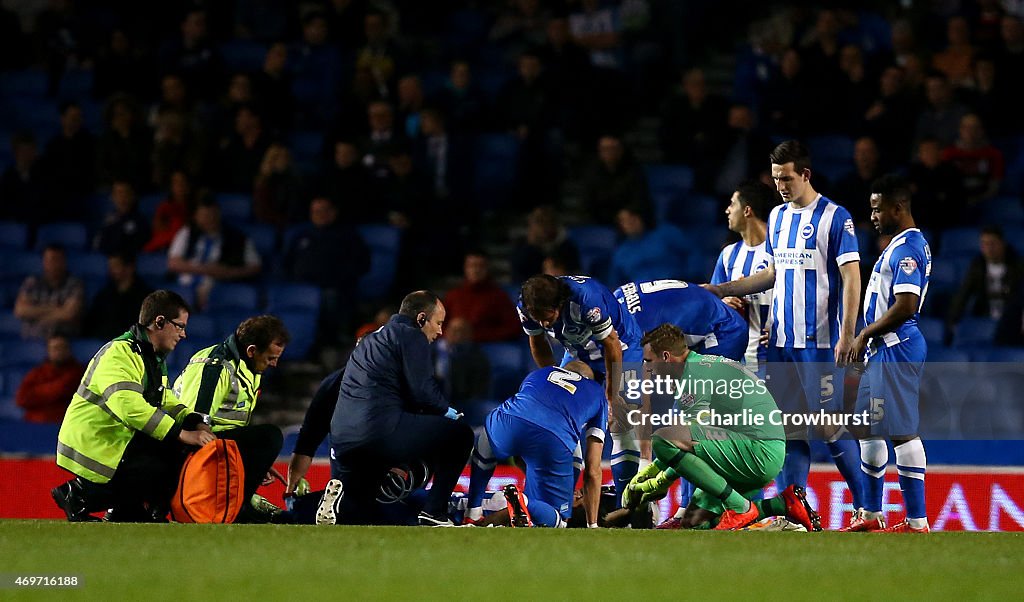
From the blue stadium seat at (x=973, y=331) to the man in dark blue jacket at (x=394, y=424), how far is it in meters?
5.98

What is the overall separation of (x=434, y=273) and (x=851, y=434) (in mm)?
6575

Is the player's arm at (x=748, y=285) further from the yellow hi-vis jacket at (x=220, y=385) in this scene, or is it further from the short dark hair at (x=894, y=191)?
the yellow hi-vis jacket at (x=220, y=385)

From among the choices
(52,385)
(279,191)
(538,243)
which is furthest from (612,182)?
(52,385)

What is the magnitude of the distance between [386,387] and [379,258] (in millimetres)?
5786

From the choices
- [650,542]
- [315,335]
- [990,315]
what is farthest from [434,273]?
[650,542]

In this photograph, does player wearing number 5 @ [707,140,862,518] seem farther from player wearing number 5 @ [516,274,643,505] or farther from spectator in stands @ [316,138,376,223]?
spectator in stands @ [316,138,376,223]

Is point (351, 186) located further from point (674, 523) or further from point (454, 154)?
point (674, 523)

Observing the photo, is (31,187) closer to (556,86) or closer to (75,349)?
(75,349)

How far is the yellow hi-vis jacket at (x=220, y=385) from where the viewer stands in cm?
879

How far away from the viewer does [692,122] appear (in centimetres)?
1487

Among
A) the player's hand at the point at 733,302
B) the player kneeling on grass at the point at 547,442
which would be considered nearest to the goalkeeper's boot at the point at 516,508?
the player kneeling on grass at the point at 547,442

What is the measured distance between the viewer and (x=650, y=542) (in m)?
7.14

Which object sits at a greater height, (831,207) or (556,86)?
Answer: (556,86)

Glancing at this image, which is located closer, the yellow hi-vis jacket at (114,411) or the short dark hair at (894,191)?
the yellow hi-vis jacket at (114,411)
